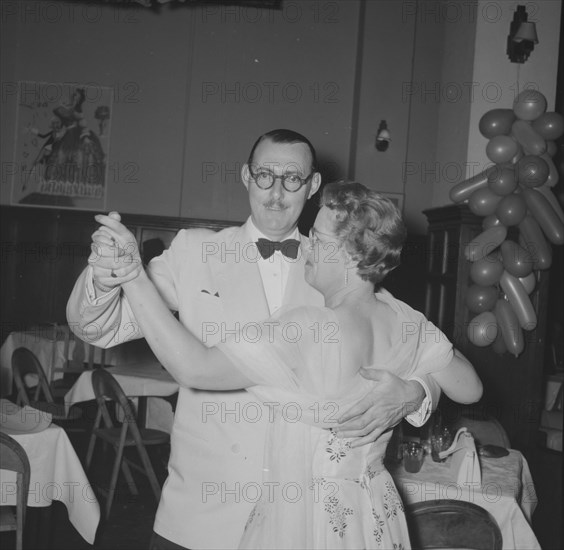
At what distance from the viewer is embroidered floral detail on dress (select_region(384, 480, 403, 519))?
1771 mm

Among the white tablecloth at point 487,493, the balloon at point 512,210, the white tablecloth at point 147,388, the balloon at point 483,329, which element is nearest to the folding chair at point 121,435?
the white tablecloth at point 147,388

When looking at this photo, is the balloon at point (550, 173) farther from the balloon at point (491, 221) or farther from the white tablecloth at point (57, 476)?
the white tablecloth at point (57, 476)

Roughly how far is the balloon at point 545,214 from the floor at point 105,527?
10.8ft

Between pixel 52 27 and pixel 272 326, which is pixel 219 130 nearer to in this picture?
pixel 52 27

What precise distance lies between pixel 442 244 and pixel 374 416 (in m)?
4.70

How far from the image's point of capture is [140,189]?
888 centimetres

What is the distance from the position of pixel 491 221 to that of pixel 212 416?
3.80 meters

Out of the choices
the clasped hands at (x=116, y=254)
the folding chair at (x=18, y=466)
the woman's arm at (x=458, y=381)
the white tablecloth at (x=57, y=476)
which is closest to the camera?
the clasped hands at (x=116, y=254)

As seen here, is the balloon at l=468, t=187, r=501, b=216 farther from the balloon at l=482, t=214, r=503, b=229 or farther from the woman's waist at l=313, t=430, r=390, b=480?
the woman's waist at l=313, t=430, r=390, b=480

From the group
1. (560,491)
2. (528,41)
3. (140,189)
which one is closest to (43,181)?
(140,189)

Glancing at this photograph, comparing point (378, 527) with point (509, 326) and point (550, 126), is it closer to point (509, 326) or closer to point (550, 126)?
point (509, 326)

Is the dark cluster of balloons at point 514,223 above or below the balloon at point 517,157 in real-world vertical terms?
below

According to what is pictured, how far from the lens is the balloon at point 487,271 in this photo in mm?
5262

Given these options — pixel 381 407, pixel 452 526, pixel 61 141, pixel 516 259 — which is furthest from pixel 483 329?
pixel 61 141
